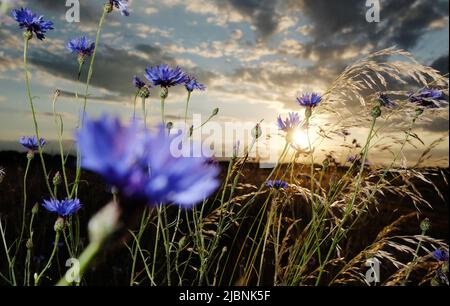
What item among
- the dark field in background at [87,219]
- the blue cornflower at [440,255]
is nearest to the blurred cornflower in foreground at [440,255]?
the blue cornflower at [440,255]

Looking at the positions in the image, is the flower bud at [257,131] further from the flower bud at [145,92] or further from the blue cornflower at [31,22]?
the blue cornflower at [31,22]

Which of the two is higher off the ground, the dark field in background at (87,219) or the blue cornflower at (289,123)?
the blue cornflower at (289,123)

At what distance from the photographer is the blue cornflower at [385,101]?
60.5 inches

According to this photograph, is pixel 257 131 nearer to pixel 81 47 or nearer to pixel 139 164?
pixel 81 47

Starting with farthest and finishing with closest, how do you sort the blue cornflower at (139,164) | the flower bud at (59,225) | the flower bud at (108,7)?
the flower bud at (108,7), the flower bud at (59,225), the blue cornflower at (139,164)

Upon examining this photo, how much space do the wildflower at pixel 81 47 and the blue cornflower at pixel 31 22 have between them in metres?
0.11

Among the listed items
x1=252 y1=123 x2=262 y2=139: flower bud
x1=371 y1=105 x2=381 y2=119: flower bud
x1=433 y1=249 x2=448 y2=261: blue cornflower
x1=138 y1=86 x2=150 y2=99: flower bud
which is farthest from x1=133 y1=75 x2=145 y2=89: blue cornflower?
x1=433 y1=249 x2=448 y2=261: blue cornflower

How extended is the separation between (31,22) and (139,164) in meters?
1.33

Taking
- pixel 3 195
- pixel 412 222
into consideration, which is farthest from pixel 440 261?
pixel 412 222

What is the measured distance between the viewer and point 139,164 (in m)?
0.33

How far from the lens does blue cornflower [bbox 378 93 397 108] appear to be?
5.04 ft

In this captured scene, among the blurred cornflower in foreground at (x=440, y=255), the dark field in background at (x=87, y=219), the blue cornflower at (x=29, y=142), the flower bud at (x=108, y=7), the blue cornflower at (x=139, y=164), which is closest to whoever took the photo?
the blue cornflower at (x=139, y=164)
